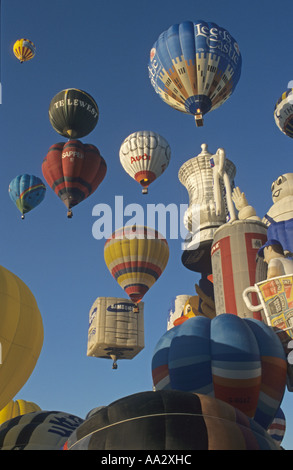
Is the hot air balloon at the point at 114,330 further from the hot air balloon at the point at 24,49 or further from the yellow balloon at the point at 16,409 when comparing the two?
the hot air balloon at the point at 24,49

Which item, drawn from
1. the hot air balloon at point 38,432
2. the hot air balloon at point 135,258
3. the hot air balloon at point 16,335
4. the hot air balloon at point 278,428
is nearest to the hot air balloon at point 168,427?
the hot air balloon at point 38,432

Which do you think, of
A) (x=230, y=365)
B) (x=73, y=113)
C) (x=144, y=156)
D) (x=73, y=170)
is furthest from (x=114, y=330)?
(x=230, y=365)

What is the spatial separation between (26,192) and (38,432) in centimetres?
2206

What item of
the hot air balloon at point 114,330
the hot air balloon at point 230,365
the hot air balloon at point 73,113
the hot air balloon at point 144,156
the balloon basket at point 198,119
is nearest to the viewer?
the hot air balloon at point 230,365

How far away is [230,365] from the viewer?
984 cm

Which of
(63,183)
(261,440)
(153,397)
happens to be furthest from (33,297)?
(63,183)

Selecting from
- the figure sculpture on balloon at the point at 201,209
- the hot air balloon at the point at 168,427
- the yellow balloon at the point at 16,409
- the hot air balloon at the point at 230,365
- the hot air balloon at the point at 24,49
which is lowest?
the hot air balloon at the point at 168,427

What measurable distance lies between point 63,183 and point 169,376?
1505cm

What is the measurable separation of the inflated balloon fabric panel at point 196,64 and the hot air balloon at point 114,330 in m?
14.9

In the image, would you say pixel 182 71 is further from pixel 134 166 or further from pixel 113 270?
pixel 113 270

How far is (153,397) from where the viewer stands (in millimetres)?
5578

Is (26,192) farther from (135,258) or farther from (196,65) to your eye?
(196,65)

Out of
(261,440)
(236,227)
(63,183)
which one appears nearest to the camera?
(261,440)

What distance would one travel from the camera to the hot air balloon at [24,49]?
35938mm
